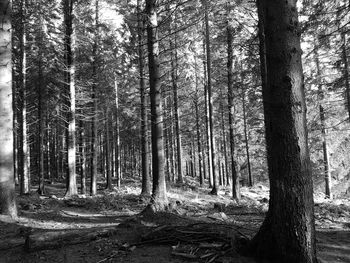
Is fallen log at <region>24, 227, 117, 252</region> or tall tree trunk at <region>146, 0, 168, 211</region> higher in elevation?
Answer: tall tree trunk at <region>146, 0, 168, 211</region>

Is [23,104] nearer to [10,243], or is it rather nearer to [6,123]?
[6,123]

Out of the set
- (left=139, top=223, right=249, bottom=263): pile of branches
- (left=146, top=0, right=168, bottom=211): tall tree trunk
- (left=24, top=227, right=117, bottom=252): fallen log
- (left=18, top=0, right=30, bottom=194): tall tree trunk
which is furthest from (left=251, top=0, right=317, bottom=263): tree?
(left=18, top=0, right=30, bottom=194): tall tree trunk

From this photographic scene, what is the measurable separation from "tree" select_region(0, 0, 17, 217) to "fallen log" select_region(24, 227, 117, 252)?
2989mm

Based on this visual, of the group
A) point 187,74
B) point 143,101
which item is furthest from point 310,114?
point 143,101

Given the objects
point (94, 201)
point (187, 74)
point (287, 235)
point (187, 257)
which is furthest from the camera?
point (187, 74)

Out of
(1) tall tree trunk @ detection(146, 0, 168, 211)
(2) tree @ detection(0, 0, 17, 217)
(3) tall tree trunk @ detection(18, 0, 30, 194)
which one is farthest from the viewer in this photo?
(3) tall tree trunk @ detection(18, 0, 30, 194)

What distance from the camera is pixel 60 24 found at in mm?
18922

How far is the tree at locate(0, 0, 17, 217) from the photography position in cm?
784

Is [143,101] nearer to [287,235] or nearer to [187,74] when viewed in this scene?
[187,74]

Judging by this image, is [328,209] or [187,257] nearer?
[187,257]

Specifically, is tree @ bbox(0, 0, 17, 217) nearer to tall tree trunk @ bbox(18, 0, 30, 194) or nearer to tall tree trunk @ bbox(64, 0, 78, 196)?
tall tree trunk @ bbox(64, 0, 78, 196)

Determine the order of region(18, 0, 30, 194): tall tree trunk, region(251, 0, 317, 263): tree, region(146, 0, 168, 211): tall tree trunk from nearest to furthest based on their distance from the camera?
region(251, 0, 317, 263): tree → region(146, 0, 168, 211): tall tree trunk → region(18, 0, 30, 194): tall tree trunk

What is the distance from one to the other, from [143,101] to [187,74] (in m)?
7.46

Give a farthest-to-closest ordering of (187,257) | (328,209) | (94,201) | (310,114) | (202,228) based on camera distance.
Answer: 1. (310,114)
2. (94,201)
3. (328,209)
4. (202,228)
5. (187,257)
